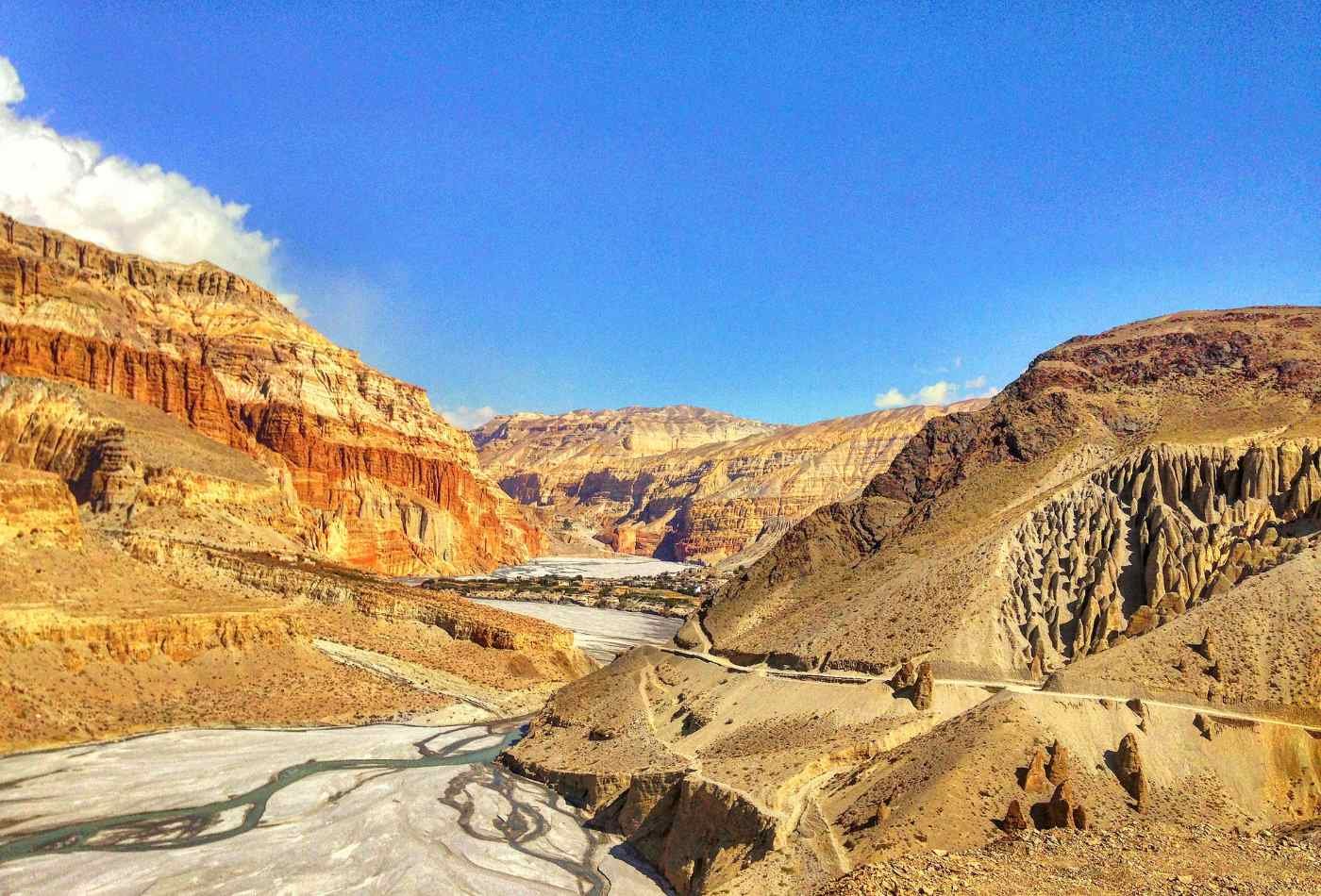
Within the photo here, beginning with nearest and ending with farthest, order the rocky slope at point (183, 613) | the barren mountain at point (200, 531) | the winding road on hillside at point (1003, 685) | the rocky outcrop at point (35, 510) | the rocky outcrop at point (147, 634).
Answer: the winding road on hillside at point (1003, 685), the rocky outcrop at point (147, 634), the rocky slope at point (183, 613), the barren mountain at point (200, 531), the rocky outcrop at point (35, 510)

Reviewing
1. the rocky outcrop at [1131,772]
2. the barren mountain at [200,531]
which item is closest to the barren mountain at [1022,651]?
the rocky outcrop at [1131,772]

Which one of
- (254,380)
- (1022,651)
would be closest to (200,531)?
(254,380)

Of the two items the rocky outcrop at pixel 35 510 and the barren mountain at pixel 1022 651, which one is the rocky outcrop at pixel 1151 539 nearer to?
the barren mountain at pixel 1022 651

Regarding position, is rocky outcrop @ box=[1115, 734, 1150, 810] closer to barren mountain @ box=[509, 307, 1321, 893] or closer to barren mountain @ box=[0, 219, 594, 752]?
barren mountain @ box=[509, 307, 1321, 893]

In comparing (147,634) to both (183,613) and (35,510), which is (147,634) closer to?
(183,613)

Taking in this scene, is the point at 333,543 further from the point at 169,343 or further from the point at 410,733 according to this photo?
the point at 410,733
